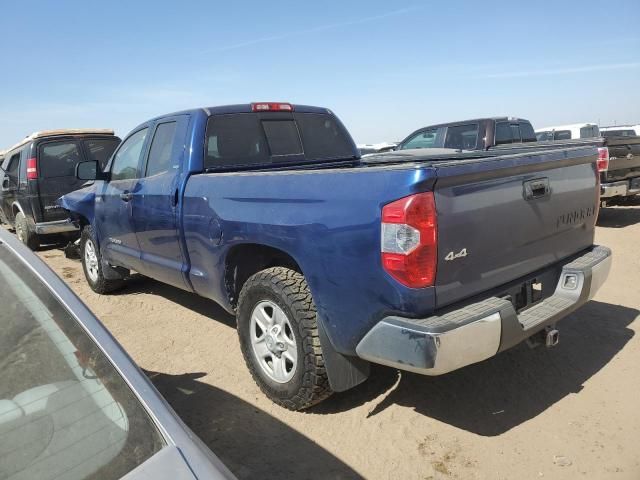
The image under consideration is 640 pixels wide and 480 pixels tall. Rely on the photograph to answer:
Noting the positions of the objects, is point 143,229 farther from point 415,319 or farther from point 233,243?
point 415,319

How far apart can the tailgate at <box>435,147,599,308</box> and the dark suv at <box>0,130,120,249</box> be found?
7592 millimetres

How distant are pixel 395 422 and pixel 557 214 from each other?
1631 millimetres

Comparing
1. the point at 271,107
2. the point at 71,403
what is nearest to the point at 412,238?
the point at 71,403

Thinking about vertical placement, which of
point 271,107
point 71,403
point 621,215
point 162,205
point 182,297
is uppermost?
point 271,107

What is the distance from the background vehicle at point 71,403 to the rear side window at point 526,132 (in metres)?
9.70

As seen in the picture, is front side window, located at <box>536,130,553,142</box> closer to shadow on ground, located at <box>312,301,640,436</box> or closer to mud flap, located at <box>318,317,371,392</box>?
shadow on ground, located at <box>312,301,640,436</box>

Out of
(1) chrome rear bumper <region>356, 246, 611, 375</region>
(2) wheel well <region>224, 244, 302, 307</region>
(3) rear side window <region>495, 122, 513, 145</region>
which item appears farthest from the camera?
(3) rear side window <region>495, 122, 513, 145</region>

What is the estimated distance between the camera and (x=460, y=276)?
2498mm

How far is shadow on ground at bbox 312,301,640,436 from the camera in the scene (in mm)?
3080

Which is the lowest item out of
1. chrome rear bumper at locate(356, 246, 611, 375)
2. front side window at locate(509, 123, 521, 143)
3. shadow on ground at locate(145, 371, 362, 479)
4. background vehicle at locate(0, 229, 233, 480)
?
shadow on ground at locate(145, 371, 362, 479)

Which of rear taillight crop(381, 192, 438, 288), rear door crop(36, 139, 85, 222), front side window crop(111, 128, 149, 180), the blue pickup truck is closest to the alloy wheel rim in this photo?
the blue pickup truck

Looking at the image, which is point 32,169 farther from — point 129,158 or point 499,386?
point 499,386

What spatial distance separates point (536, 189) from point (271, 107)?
8.33 feet

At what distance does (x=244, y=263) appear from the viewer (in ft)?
11.7
